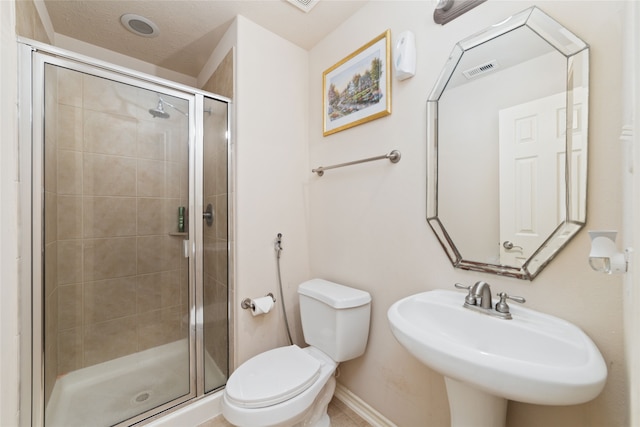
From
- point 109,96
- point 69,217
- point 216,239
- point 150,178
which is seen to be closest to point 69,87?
point 109,96

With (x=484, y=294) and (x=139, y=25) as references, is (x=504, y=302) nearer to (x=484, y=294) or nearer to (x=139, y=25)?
(x=484, y=294)

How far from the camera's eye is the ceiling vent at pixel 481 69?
982mm

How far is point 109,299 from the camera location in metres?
1.72

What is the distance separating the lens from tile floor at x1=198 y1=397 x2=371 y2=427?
1.39 metres

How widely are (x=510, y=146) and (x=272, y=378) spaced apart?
4.38ft

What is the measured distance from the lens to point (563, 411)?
82 centimetres

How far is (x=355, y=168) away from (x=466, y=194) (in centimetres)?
61

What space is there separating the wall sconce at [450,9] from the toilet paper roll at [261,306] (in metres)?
1.64

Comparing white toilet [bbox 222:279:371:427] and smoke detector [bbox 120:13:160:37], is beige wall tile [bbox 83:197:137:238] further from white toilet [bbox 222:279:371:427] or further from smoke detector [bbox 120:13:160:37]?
white toilet [bbox 222:279:371:427]

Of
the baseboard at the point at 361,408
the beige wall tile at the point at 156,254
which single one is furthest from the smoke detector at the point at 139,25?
the baseboard at the point at 361,408

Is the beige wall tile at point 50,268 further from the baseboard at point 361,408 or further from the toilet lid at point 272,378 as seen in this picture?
the baseboard at point 361,408

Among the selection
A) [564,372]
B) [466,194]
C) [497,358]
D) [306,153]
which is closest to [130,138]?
[306,153]

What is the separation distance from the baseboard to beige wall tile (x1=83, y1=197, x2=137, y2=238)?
1677 mm

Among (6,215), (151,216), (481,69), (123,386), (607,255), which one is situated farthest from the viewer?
(151,216)
